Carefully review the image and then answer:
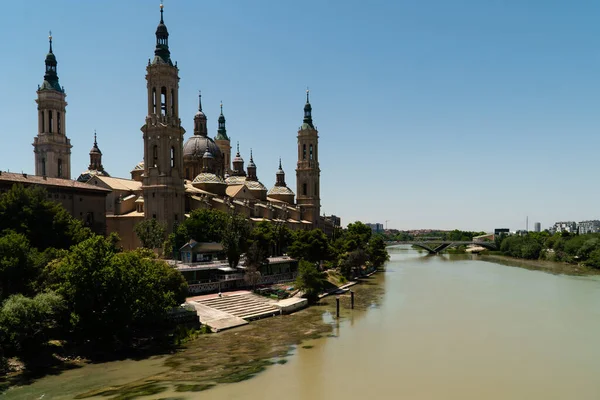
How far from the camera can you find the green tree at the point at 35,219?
30156 mm

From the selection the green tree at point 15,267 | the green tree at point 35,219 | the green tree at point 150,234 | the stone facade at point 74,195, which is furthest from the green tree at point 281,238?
the green tree at point 15,267

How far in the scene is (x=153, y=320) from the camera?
2625 cm

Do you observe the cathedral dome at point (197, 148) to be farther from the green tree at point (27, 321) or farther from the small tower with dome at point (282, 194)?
the green tree at point (27, 321)

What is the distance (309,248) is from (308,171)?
4306 cm

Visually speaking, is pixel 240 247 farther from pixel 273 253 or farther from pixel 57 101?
pixel 57 101

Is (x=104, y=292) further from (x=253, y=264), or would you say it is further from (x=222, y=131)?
(x=222, y=131)

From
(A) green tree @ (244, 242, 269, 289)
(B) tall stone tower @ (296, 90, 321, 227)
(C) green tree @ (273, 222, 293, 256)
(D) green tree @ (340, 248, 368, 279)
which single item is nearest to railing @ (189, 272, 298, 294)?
(A) green tree @ (244, 242, 269, 289)

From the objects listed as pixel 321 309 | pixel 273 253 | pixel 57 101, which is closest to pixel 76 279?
pixel 321 309

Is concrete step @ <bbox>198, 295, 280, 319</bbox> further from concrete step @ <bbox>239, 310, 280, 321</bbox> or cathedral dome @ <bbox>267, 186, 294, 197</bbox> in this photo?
cathedral dome @ <bbox>267, 186, 294, 197</bbox>

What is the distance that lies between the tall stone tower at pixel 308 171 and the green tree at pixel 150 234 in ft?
145

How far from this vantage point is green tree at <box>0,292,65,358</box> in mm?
20172

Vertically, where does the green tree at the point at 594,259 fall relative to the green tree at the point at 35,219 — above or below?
below

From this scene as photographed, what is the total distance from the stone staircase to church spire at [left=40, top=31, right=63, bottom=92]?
5008 cm

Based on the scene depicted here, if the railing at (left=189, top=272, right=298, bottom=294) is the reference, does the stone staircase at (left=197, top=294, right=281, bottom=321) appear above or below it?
below
